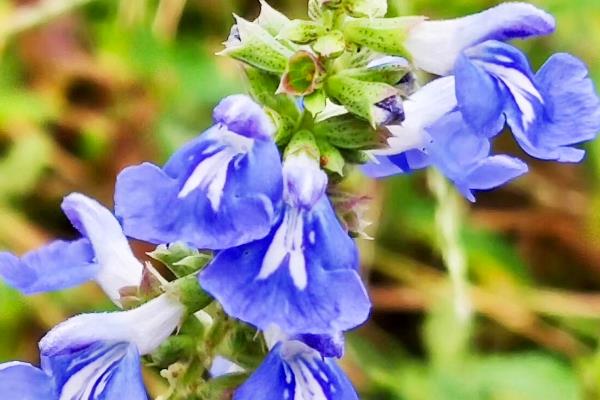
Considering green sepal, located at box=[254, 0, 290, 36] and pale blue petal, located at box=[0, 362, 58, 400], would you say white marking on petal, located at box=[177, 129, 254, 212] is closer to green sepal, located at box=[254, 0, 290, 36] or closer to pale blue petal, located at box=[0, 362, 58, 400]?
green sepal, located at box=[254, 0, 290, 36]

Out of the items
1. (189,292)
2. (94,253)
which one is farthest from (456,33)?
(94,253)

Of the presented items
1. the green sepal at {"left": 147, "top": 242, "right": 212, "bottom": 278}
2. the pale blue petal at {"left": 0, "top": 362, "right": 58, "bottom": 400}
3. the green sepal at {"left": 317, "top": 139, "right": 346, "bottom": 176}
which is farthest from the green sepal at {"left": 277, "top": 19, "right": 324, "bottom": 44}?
the pale blue petal at {"left": 0, "top": 362, "right": 58, "bottom": 400}

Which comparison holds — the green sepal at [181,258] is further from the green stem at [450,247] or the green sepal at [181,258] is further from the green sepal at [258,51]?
the green stem at [450,247]

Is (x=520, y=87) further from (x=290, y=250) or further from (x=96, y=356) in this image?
(x=96, y=356)

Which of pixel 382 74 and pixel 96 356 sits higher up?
pixel 382 74

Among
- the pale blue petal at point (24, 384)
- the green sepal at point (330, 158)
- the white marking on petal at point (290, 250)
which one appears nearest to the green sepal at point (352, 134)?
the green sepal at point (330, 158)
